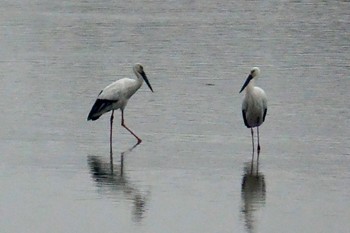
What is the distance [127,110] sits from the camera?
18.5 metres

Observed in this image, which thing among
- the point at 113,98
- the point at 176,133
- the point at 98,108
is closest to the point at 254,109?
the point at 176,133

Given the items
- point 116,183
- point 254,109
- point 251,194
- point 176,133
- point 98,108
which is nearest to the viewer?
point 251,194

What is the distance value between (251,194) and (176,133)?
139 inches

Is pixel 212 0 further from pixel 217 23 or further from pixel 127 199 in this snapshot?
pixel 127 199

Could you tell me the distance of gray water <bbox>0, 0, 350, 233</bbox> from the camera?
39.4 ft

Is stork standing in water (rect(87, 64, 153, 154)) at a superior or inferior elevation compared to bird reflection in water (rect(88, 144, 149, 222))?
superior

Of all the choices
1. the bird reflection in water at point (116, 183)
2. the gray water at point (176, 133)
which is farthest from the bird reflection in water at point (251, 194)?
the bird reflection in water at point (116, 183)

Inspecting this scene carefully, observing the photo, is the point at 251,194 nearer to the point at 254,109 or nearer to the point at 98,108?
the point at 254,109

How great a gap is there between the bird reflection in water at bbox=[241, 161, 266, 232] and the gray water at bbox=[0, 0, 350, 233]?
22mm

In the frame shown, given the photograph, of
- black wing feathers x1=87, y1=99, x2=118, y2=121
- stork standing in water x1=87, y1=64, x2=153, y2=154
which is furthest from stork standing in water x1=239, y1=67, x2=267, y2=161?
black wing feathers x1=87, y1=99, x2=118, y2=121

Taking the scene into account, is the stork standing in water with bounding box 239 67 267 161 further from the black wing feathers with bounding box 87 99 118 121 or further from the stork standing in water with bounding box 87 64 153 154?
the black wing feathers with bounding box 87 99 118 121

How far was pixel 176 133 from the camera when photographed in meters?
16.3

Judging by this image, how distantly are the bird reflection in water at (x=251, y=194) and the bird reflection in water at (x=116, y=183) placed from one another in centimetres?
97

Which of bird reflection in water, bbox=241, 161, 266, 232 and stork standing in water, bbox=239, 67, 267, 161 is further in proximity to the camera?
stork standing in water, bbox=239, 67, 267, 161
